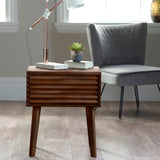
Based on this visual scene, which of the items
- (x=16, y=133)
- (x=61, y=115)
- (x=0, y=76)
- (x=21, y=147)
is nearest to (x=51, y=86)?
(x=21, y=147)

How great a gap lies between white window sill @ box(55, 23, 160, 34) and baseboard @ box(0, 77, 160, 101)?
65 centimetres

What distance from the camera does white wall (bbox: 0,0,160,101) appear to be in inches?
186

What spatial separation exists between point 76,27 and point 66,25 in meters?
0.11

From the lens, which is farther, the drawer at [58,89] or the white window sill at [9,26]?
the white window sill at [9,26]

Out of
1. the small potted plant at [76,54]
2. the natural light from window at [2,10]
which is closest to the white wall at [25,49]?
the natural light from window at [2,10]

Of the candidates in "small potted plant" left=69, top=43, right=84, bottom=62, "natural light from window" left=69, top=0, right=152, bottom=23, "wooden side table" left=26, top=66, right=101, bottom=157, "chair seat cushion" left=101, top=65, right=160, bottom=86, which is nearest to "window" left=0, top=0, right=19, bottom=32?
"natural light from window" left=69, top=0, right=152, bottom=23

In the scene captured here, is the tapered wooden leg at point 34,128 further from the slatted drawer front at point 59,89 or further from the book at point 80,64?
the book at point 80,64

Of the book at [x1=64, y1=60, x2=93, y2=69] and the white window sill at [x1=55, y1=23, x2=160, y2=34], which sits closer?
the book at [x1=64, y1=60, x2=93, y2=69]

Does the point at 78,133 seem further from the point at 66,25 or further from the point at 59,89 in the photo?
the point at 66,25

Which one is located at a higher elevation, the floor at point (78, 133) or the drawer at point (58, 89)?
the drawer at point (58, 89)

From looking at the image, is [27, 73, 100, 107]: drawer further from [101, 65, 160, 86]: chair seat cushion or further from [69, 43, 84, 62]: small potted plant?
[101, 65, 160, 86]: chair seat cushion

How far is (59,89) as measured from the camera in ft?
9.11

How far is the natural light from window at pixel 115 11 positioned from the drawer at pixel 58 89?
7.01ft

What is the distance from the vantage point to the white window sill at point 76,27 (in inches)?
184
